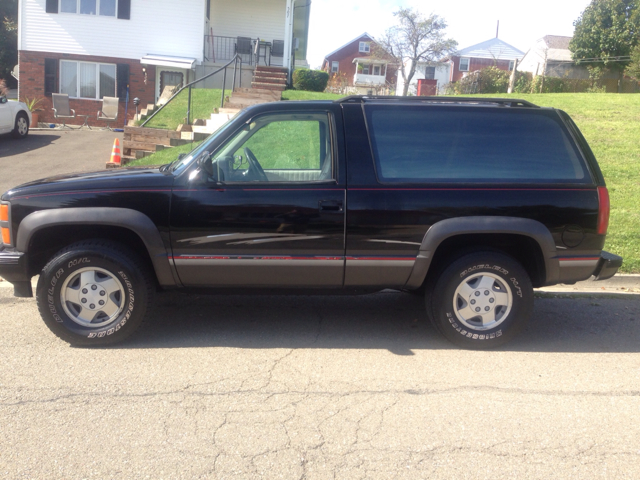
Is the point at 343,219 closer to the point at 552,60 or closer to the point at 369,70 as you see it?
the point at 552,60

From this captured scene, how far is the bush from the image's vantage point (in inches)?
861

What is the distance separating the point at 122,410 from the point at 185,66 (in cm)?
1940

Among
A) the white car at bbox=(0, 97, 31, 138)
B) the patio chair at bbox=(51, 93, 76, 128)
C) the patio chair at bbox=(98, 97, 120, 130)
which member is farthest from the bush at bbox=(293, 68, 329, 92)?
the white car at bbox=(0, 97, 31, 138)

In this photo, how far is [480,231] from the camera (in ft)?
14.8

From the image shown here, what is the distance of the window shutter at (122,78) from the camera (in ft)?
73.5

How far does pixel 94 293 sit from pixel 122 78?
19909mm

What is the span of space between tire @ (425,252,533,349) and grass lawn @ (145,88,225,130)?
1154cm

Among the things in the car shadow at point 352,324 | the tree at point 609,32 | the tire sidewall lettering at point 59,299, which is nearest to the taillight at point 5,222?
the tire sidewall lettering at point 59,299

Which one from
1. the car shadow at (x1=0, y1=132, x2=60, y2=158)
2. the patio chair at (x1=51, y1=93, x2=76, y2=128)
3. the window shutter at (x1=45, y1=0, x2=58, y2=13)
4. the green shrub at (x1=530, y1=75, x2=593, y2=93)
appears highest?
the window shutter at (x1=45, y1=0, x2=58, y2=13)

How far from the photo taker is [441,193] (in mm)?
4555

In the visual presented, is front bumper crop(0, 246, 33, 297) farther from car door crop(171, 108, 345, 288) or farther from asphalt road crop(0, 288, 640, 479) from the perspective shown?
car door crop(171, 108, 345, 288)

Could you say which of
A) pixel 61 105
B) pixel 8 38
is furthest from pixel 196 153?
pixel 8 38

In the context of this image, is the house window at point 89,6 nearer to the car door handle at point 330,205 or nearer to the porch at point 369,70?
the car door handle at point 330,205

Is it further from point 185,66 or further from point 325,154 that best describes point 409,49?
point 325,154
